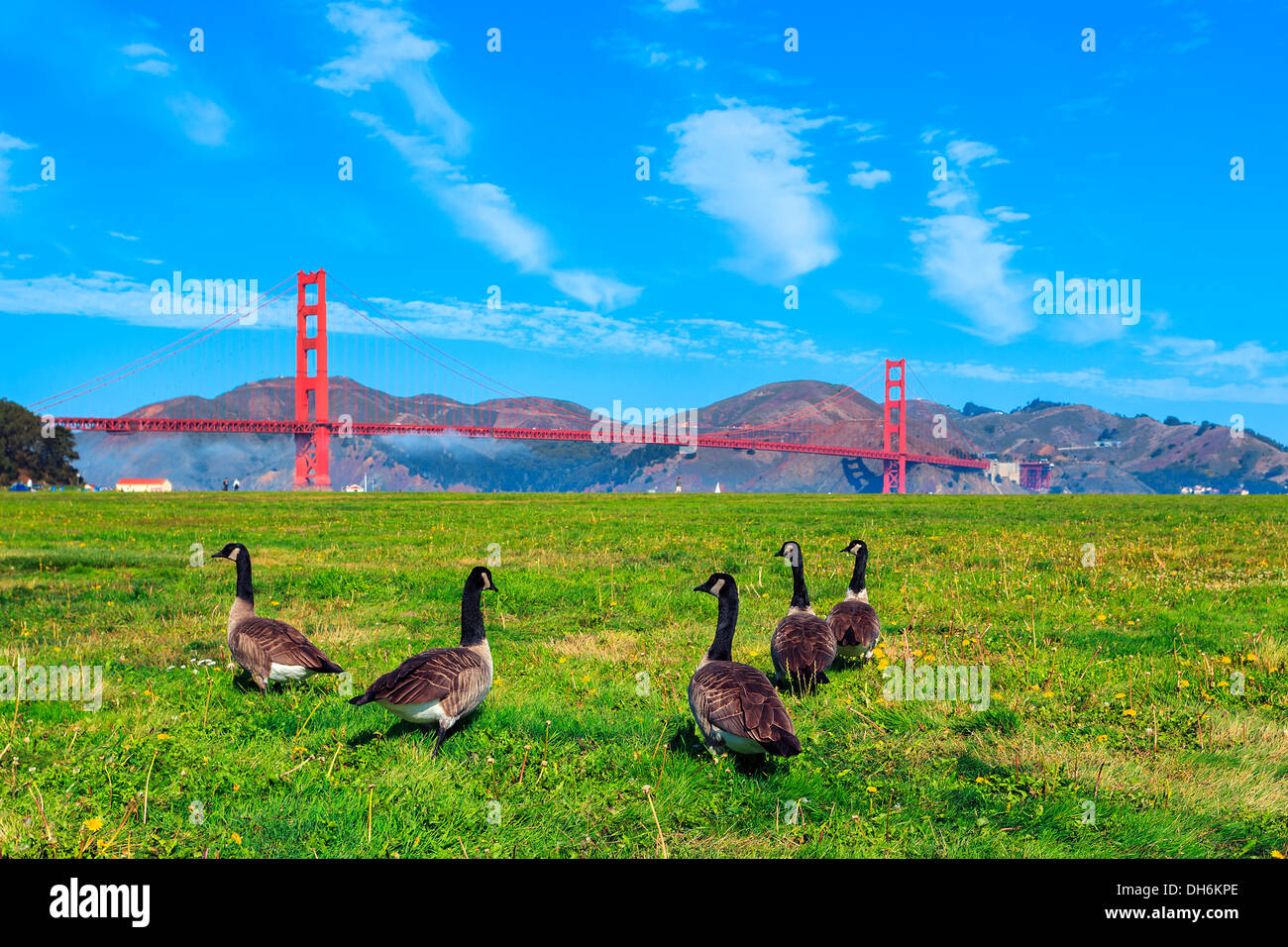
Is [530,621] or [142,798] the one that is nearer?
[142,798]

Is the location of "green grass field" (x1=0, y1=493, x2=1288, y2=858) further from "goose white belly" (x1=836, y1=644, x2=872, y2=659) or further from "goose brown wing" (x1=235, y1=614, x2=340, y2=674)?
"goose brown wing" (x1=235, y1=614, x2=340, y2=674)

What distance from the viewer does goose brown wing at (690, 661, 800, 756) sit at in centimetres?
566

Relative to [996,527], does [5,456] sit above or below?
above

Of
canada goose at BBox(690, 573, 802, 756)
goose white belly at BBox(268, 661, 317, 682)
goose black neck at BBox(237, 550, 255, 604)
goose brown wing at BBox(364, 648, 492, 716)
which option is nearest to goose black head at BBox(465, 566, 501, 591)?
goose brown wing at BBox(364, 648, 492, 716)

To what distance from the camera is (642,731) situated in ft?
23.4

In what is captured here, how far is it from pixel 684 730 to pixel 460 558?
1309cm

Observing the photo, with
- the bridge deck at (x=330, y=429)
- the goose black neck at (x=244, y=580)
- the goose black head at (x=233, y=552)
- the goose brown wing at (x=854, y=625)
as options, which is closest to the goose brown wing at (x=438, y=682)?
the goose black neck at (x=244, y=580)

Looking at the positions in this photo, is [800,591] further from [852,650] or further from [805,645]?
[805,645]

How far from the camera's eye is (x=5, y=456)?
93625mm

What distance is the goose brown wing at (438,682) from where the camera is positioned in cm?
648

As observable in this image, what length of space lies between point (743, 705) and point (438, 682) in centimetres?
264

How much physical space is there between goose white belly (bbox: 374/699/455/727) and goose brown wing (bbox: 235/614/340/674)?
2.12m
